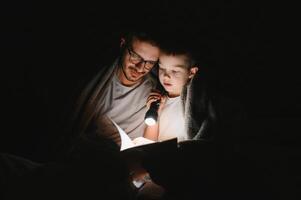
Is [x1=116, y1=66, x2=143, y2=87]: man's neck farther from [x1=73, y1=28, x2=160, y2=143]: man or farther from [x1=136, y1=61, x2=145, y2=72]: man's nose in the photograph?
[x1=136, y1=61, x2=145, y2=72]: man's nose

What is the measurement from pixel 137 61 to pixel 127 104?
0.45 metres

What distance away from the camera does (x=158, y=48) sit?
9.95ft

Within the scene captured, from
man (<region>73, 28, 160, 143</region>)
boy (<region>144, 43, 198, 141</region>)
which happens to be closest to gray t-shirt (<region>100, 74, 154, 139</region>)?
man (<region>73, 28, 160, 143</region>)

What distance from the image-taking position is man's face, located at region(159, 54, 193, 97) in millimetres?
2961

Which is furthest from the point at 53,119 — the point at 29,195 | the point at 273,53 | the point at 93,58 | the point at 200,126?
the point at 273,53

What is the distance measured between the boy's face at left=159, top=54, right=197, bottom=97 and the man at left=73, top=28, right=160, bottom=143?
0.16m

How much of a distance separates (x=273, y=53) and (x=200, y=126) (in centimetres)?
114

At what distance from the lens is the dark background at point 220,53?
3291 millimetres

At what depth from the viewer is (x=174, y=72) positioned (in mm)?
2982

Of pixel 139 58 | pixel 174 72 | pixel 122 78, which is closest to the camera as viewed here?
pixel 174 72

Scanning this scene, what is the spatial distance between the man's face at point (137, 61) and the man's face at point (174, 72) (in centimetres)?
11

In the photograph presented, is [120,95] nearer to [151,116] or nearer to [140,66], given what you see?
[140,66]

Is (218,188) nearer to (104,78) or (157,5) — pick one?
(104,78)

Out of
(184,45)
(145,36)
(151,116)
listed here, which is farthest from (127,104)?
(184,45)
